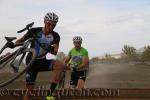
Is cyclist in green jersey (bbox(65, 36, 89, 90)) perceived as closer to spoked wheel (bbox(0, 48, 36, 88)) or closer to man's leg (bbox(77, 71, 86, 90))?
man's leg (bbox(77, 71, 86, 90))

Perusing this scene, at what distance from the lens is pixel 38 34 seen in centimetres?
1044

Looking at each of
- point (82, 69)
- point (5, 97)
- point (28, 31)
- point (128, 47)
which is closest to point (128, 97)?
point (82, 69)

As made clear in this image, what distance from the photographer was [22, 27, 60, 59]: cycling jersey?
403 inches

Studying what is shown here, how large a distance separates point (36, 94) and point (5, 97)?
2.81ft

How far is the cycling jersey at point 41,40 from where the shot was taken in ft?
33.6

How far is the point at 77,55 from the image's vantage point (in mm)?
14648

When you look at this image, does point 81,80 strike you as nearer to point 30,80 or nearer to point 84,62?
point 84,62

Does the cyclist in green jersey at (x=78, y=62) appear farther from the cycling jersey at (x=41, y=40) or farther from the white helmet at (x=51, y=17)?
the white helmet at (x=51, y=17)

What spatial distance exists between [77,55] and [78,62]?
268 mm

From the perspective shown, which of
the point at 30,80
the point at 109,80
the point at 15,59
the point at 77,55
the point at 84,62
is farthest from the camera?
the point at 109,80

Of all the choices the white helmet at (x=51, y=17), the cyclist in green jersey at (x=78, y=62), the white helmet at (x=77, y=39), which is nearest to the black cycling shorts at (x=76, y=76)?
the cyclist in green jersey at (x=78, y=62)

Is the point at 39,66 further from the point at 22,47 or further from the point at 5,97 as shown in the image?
the point at 5,97

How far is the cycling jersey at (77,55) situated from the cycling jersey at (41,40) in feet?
12.8

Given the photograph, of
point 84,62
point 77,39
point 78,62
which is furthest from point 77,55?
point 77,39
